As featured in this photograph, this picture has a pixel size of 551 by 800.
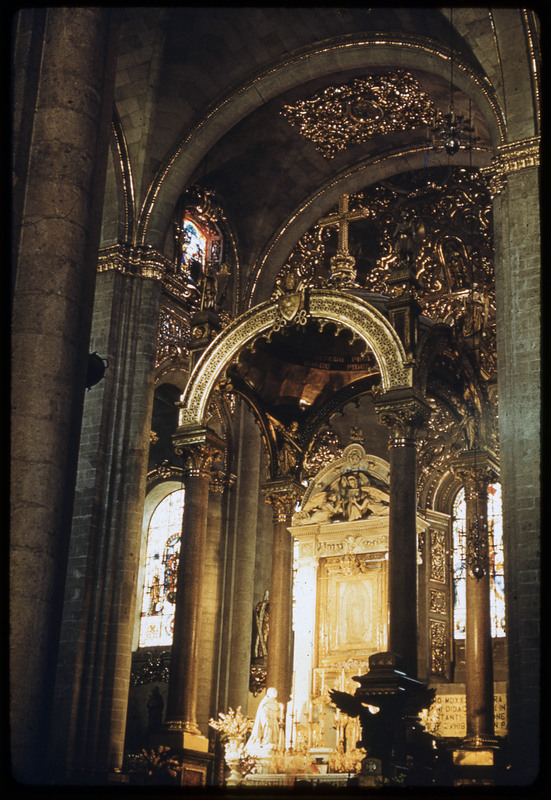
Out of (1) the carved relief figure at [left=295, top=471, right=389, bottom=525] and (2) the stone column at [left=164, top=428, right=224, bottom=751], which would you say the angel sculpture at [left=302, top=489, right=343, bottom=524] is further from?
(2) the stone column at [left=164, top=428, right=224, bottom=751]

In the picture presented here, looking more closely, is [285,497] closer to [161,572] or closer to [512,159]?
[161,572]

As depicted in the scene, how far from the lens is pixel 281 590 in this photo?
14.4 meters

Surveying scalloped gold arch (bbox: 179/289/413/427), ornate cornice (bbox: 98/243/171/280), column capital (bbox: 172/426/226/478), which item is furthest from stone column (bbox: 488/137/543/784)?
ornate cornice (bbox: 98/243/171/280)

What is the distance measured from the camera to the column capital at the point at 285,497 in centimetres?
1502

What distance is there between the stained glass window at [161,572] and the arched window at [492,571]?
200 inches

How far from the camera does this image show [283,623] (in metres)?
14.2

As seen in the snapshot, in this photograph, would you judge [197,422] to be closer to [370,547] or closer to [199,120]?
[370,547]

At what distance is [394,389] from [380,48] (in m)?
6.06

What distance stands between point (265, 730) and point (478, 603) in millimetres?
3656

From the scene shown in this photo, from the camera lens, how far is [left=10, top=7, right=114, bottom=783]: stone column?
251 inches

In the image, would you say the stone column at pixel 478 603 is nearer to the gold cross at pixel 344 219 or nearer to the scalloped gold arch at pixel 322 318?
the scalloped gold arch at pixel 322 318

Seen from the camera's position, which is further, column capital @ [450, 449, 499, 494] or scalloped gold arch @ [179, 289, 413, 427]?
column capital @ [450, 449, 499, 494]

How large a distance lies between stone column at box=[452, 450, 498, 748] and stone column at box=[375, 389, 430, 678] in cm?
196

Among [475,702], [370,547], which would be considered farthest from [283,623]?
[475,702]
